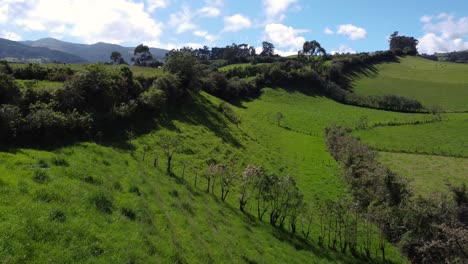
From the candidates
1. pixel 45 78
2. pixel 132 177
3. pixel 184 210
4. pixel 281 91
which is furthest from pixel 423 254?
pixel 281 91

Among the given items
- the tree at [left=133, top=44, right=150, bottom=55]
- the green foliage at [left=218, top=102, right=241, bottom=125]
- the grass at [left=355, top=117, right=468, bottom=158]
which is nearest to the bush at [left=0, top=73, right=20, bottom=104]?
the green foliage at [left=218, top=102, right=241, bottom=125]

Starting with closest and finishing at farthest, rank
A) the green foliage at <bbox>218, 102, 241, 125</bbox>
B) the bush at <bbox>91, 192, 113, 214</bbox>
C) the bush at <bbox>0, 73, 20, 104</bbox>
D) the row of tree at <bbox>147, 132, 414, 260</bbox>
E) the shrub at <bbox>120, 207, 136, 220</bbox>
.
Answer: the bush at <bbox>91, 192, 113, 214</bbox>, the shrub at <bbox>120, 207, 136, 220</bbox>, the bush at <bbox>0, 73, 20, 104</bbox>, the row of tree at <bbox>147, 132, 414, 260</bbox>, the green foliage at <bbox>218, 102, 241, 125</bbox>

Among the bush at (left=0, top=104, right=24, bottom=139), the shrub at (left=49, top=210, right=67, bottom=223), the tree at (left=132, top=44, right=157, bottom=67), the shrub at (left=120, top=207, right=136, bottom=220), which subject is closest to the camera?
the shrub at (left=49, top=210, right=67, bottom=223)

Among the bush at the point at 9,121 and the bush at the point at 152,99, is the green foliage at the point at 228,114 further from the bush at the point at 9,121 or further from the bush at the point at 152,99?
the bush at the point at 9,121

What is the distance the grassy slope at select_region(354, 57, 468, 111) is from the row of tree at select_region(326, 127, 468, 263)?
291ft

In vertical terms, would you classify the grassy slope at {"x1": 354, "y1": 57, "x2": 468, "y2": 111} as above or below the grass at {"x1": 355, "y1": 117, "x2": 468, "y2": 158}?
above

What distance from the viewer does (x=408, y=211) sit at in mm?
37344

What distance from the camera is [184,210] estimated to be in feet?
97.8

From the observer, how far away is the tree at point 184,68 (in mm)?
78625

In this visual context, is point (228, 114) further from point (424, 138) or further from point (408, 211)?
point (424, 138)

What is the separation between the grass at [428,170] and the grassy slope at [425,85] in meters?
66.1

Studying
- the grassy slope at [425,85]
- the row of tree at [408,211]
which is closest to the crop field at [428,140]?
the grassy slope at [425,85]

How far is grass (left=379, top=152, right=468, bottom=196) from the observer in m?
60.0

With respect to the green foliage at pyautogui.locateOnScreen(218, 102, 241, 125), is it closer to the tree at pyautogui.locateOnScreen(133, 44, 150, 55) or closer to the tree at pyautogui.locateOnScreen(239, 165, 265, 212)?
the tree at pyautogui.locateOnScreen(239, 165, 265, 212)
